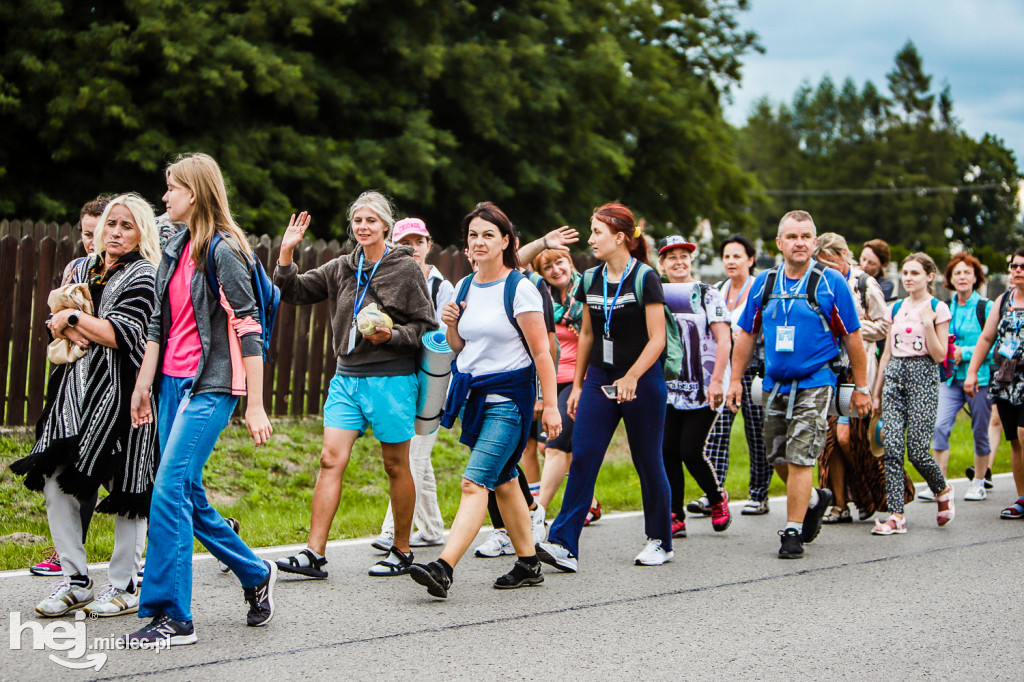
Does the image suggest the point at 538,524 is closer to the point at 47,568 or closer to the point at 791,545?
the point at 791,545

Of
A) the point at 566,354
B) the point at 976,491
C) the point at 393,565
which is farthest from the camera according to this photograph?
the point at 976,491

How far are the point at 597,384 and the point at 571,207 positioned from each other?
17.5 meters

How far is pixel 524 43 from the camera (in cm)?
2125

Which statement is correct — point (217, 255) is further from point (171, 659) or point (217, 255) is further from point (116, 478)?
point (171, 659)

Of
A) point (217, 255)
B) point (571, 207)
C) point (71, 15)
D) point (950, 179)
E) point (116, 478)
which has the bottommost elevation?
point (116, 478)

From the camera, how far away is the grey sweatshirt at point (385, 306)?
574 centimetres

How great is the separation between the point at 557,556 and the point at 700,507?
98.1 inches


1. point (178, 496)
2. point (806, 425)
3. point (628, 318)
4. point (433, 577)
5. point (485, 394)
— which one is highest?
point (628, 318)

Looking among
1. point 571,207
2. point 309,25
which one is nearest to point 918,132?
point 571,207

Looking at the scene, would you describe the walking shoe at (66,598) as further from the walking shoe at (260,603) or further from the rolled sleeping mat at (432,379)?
the rolled sleeping mat at (432,379)

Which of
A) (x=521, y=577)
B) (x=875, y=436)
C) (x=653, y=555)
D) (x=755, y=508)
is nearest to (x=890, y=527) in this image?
(x=875, y=436)

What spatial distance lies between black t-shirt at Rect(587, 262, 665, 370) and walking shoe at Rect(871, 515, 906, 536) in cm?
254

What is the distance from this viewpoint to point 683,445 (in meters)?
7.25

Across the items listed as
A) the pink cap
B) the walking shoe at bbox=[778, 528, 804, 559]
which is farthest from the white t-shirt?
the walking shoe at bbox=[778, 528, 804, 559]
